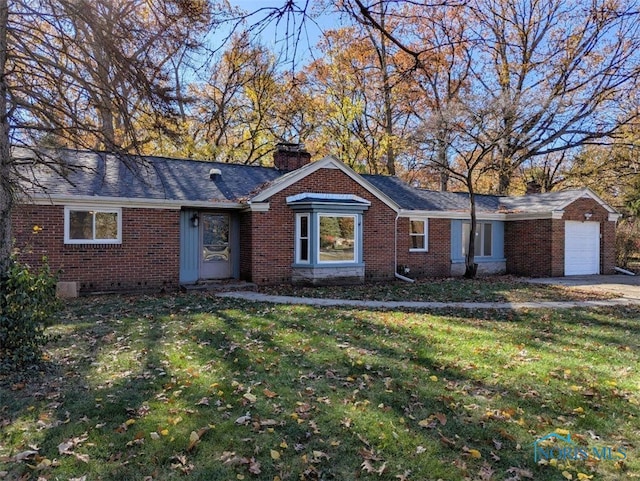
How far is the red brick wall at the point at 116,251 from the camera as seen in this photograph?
36.7 feet

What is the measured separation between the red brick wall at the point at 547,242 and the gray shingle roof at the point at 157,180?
10764mm

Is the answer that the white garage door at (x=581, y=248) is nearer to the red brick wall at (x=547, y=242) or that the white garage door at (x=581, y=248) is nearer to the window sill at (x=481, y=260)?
the red brick wall at (x=547, y=242)

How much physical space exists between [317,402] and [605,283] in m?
15.1

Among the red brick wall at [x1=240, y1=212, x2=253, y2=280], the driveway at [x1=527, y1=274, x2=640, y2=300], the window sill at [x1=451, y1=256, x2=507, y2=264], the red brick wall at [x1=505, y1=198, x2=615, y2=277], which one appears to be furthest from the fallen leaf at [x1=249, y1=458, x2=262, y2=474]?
the red brick wall at [x1=505, y1=198, x2=615, y2=277]

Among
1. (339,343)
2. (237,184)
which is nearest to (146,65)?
(339,343)

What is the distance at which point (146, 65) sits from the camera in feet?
22.1

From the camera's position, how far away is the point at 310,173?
14414 millimetres

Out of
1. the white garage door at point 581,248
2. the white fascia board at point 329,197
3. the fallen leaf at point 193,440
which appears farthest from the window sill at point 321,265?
the white garage door at point 581,248

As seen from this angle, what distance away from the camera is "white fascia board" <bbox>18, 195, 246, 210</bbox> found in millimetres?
Result: 11141

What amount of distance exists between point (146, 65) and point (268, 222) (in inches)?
288

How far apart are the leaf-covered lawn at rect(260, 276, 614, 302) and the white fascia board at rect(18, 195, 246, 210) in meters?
2.95

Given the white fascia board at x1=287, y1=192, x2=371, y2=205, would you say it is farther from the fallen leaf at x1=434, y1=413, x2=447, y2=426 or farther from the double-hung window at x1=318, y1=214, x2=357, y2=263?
the fallen leaf at x1=434, y1=413, x2=447, y2=426

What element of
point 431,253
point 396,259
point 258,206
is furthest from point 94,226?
point 431,253

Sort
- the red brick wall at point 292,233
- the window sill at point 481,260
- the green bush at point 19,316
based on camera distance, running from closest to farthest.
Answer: the green bush at point 19,316
the red brick wall at point 292,233
the window sill at point 481,260
